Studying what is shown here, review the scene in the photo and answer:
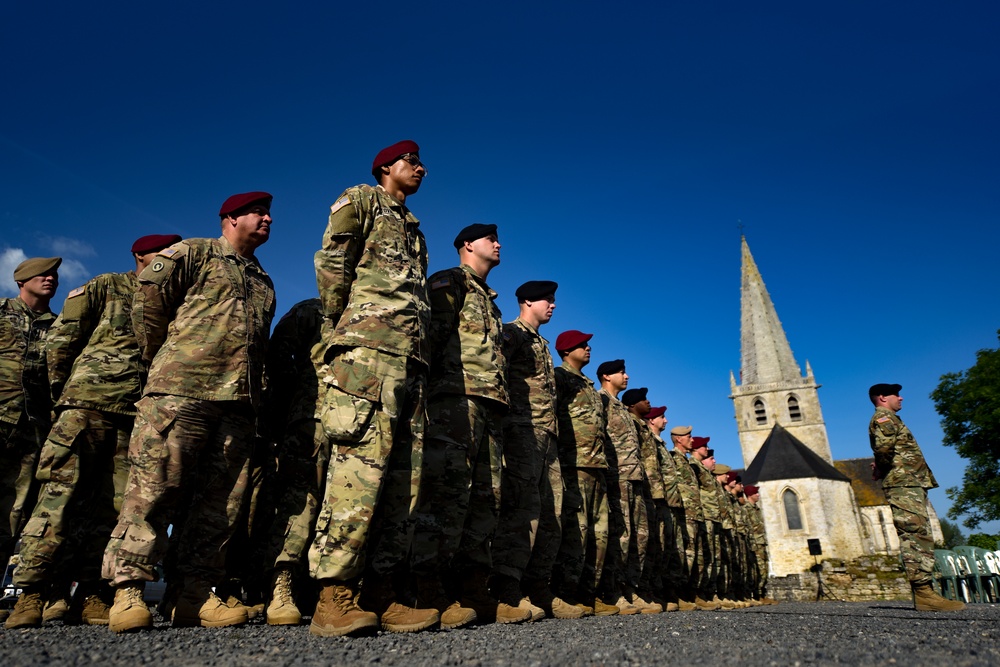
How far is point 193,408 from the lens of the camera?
124 inches

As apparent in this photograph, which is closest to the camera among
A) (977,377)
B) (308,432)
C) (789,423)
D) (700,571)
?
(308,432)

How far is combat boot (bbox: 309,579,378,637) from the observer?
8.28 feet

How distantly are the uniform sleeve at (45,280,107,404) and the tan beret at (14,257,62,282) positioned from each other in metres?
0.99

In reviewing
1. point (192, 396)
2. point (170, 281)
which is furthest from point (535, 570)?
point (170, 281)

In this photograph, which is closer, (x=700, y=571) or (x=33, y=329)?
(x=33, y=329)

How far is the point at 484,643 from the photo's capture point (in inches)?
94.7

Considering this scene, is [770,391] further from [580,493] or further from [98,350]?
[98,350]

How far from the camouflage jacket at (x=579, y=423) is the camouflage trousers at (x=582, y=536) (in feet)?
0.36

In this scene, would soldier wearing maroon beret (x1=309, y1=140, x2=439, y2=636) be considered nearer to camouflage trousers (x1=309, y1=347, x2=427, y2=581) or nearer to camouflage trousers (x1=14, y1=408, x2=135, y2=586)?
camouflage trousers (x1=309, y1=347, x2=427, y2=581)

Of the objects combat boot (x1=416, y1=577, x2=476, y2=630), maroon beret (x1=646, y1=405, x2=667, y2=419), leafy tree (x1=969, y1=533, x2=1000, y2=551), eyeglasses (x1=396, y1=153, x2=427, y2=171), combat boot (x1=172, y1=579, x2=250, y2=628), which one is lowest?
combat boot (x1=172, y1=579, x2=250, y2=628)

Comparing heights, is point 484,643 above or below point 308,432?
below

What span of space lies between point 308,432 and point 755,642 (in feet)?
9.74

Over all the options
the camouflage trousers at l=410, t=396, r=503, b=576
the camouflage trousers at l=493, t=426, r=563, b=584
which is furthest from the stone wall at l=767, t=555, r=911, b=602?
the camouflage trousers at l=410, t=396, r=503, b=576

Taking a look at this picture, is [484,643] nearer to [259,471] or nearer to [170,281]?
[259,471]
